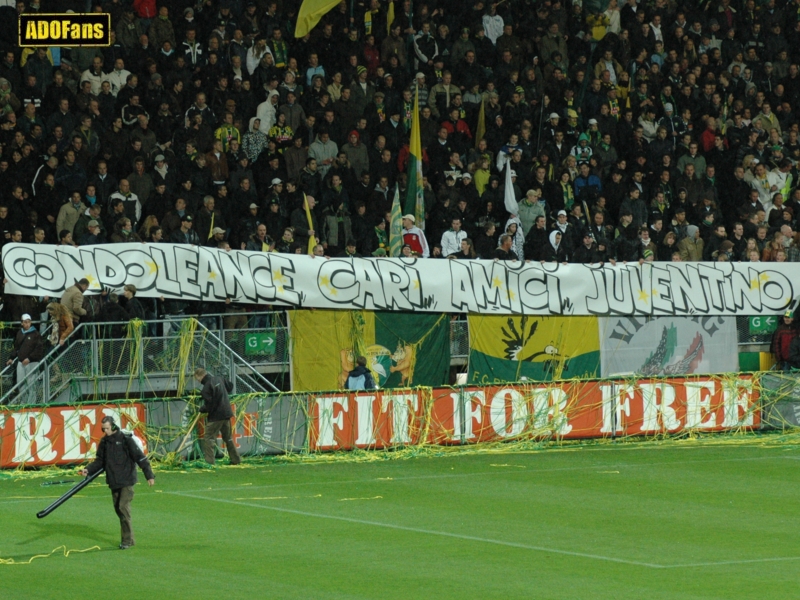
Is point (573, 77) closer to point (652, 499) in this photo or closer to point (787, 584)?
point (652, 499)

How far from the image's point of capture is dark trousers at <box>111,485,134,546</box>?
15.3m

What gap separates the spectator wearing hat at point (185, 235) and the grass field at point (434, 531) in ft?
13.5

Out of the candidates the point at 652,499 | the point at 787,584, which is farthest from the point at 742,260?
the point at 787,584

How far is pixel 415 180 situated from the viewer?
28125mm

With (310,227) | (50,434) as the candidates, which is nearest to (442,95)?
(310,227)

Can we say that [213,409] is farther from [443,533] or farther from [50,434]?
[443,533]

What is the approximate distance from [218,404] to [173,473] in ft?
4.20

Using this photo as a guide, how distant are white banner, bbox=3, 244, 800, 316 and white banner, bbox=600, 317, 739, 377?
0.30 metres

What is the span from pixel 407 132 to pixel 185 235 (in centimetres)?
706

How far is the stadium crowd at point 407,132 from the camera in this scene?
25953mm

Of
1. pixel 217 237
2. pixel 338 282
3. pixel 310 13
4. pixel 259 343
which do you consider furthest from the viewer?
pixel 310 13

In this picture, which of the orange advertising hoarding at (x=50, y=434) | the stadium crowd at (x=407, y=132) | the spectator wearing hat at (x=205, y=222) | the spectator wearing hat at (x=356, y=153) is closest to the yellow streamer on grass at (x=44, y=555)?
the orange advertising hoarding at (x=50, y=434)

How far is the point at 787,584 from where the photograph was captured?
13.1 meters

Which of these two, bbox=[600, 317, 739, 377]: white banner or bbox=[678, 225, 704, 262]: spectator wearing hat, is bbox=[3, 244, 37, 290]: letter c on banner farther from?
bbox=[678, 225, 704, 262]: spectator wearing hat
